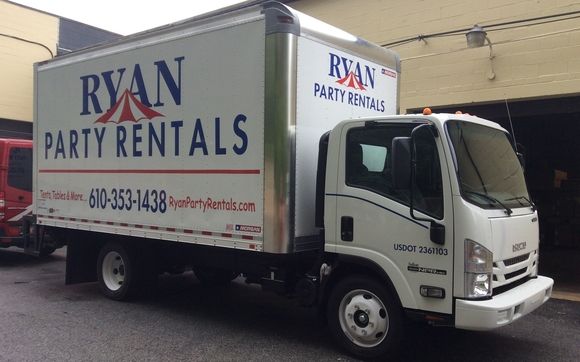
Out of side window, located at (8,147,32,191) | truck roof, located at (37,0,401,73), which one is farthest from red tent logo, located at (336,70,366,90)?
side window, located at (8,147,32,191)

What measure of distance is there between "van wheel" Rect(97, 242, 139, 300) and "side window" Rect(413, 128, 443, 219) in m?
4.21

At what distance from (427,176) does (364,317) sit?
1.47 m

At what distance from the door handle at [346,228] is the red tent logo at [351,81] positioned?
5.37ft

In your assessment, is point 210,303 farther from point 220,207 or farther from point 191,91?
point 191,91

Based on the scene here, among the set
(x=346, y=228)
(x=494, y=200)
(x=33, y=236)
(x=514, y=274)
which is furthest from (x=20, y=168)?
(x=514, y=274)

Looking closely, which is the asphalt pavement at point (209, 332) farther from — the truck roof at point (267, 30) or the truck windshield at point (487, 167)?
the truck roof at point (267, 30)

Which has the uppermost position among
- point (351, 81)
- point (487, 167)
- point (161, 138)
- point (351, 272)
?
point (351, 81)

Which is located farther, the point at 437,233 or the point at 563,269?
the point at 563,269

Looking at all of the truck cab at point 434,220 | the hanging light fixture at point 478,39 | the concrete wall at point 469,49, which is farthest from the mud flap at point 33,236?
the hanging light fixture at point 478,39

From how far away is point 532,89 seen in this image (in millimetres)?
8867

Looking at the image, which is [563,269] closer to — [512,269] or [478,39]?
[478,39]

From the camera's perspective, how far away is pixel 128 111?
22.6ft

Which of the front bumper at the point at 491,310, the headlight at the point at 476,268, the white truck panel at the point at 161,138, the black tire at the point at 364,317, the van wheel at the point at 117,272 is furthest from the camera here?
the van wheel at the point at 117,272

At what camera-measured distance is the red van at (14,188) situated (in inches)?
411
